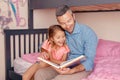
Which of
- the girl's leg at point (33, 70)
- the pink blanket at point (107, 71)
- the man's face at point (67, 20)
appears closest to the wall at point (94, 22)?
the pink blanket at point (107, 71)

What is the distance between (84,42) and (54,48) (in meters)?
0.29

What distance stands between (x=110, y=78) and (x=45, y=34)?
4.86 feet

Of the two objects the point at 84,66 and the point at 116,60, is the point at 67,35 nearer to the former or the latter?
the point at 84,66

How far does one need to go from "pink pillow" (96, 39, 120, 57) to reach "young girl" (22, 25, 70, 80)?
2.02 feet

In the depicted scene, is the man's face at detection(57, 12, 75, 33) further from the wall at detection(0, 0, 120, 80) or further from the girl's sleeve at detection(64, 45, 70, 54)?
the wall at detection(0, 0, 120, 80)

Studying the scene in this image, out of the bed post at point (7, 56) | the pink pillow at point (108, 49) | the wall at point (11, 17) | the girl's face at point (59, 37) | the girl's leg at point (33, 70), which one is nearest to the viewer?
the girl's face at point (59, 37)

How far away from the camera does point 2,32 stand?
8.36 feet

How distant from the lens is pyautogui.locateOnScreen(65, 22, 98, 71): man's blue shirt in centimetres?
150

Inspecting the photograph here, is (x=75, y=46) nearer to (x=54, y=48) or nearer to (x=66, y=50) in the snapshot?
(x=66, y=50)

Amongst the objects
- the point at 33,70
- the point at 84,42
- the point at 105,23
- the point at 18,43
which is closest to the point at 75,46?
the point at 84,42

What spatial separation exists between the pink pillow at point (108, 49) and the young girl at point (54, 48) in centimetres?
62

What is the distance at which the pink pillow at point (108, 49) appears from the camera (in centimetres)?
217

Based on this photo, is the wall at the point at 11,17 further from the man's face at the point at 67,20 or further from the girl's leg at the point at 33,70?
the man's face at the point at 67,20

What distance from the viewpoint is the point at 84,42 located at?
153cm
